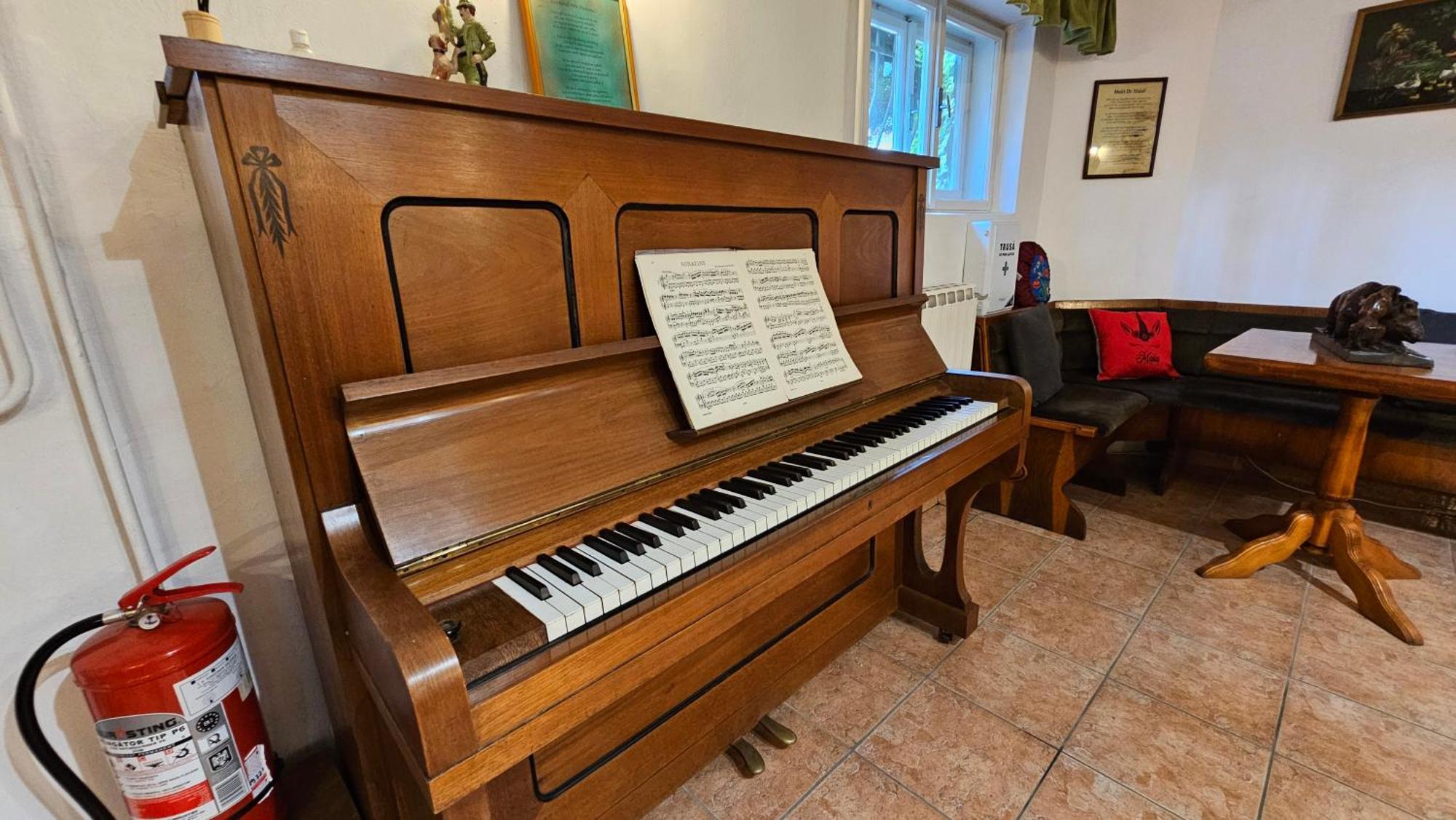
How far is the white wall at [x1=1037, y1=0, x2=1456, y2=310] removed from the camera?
2795mm

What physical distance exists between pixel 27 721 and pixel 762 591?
115 cm

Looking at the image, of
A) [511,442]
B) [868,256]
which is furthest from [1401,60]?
[511,442]

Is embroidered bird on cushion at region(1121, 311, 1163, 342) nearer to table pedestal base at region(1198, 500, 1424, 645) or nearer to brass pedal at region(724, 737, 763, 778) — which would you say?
table pedestal base at region(1198, 500, 1424, 645)

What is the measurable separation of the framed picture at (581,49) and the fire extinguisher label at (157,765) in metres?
A: 1.45

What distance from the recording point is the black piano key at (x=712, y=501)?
1012 millimetres

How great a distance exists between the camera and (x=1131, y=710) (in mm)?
1545

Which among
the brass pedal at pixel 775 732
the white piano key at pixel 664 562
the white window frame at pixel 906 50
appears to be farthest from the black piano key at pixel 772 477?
the white window frame at pixel 906 50

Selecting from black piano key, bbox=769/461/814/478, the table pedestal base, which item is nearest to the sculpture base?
the table pedestal base

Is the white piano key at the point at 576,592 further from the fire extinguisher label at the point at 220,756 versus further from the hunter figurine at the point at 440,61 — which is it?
the hunter figurine at the point at 440,61

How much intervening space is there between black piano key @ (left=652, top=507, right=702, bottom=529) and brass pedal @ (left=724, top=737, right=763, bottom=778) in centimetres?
77

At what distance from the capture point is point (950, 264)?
10.1 ft

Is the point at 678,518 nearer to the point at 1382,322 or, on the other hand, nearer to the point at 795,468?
the point at 795,468

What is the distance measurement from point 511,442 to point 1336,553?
2700 mm

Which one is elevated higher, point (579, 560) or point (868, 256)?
point (868, 256)
